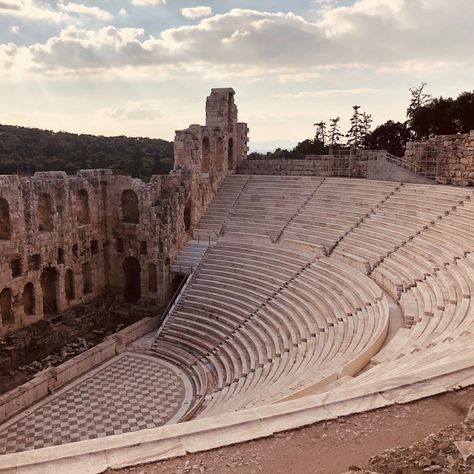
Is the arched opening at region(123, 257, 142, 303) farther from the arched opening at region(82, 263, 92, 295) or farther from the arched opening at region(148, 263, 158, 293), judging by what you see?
the arched opening at region(82, 263, 92, 295)

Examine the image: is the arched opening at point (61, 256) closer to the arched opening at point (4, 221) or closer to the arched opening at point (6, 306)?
the arched opening at point (4, 221)

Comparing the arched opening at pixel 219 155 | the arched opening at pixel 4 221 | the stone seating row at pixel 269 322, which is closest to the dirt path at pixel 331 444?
the stone seating row at pixel 269 322

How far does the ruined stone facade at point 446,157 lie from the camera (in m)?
22.2

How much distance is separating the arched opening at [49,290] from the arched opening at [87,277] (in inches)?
75.4

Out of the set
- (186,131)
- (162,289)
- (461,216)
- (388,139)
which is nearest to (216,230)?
(162,289)

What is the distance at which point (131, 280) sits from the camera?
972 inches

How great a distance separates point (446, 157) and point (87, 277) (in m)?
19.2

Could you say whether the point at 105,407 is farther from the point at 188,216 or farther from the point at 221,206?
the point at 221,206

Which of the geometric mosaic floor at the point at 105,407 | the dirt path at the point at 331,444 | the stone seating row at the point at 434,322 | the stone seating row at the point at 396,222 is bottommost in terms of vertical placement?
the geometric mosaic floor at the point at 105,407

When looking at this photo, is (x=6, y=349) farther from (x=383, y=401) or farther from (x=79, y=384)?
(x=383, y=401)

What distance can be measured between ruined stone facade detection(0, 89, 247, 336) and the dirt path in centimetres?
1670

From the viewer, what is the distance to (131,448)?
16.3 feet

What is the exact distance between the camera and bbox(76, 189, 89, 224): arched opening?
23172 millimetres

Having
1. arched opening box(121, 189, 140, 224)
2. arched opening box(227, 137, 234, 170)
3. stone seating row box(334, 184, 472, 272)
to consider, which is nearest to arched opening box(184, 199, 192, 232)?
arched opening box(121, 189, 140, 224)
